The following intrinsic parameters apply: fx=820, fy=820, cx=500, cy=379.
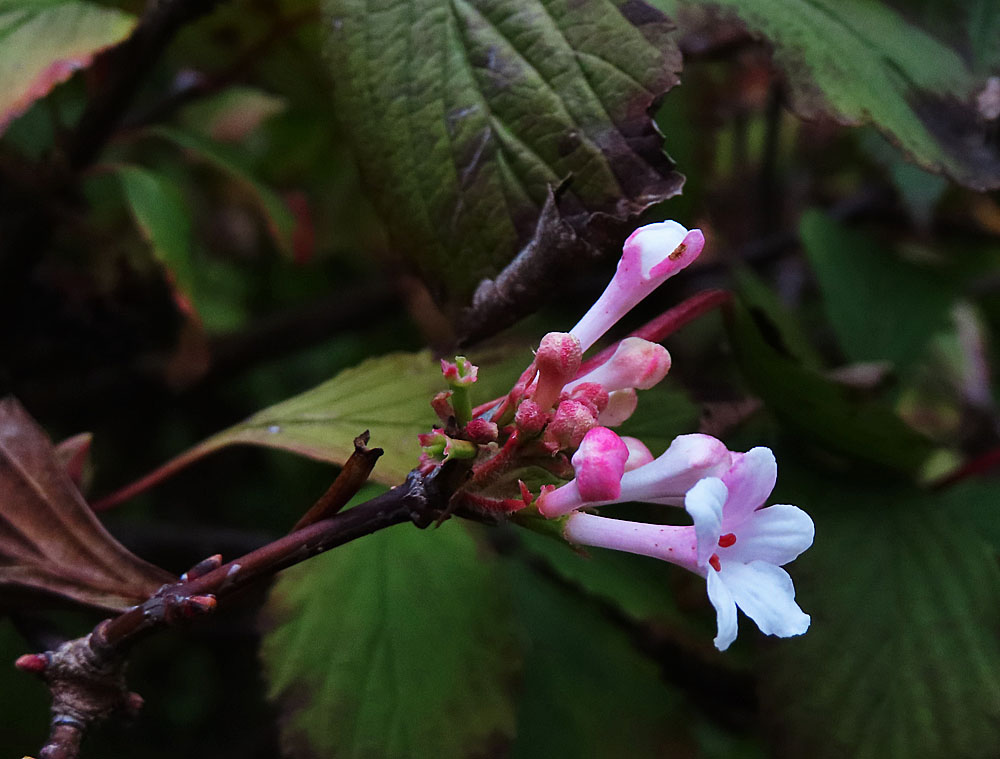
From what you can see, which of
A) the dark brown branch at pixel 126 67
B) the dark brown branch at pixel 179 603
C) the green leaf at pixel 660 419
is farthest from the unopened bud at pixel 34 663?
the dark brown branch at pixel 126 67

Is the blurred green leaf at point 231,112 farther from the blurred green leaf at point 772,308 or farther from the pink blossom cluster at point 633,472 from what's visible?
the pink blossom cluster at point 633,472

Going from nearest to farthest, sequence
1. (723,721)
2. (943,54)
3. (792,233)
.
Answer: (943,54), (723,721), (792,233)

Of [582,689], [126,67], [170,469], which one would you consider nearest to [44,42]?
[126,67]

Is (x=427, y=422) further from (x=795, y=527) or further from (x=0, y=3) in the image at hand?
(x=0, y=3)

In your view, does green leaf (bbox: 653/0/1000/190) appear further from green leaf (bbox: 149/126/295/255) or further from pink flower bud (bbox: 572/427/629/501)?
green leaf (bbox: 149/126/295/255)

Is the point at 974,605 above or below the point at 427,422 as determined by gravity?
below

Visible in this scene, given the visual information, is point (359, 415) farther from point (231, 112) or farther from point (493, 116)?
point (231, 112)

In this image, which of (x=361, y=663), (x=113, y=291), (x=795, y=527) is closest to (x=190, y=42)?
(x=113, y=291)
